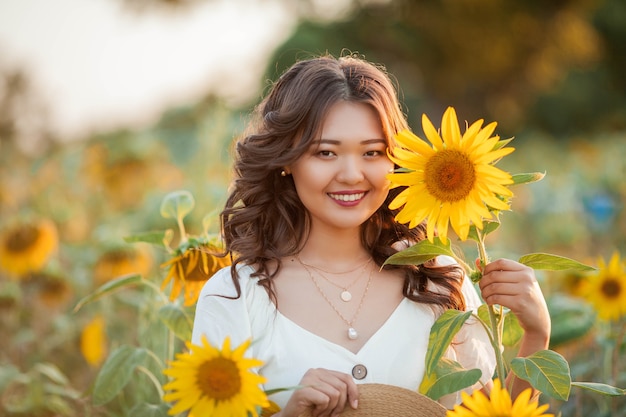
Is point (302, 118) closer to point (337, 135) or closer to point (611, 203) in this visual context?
point (337, 135)

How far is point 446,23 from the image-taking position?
1473cm

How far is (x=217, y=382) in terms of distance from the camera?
137 centimetres

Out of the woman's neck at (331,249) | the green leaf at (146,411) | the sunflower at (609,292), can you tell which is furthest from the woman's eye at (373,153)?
the sunflower at (609,292)

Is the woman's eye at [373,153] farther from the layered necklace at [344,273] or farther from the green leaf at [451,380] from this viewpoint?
the green leaf at [451,380]

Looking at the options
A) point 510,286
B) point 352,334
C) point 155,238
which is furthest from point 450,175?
point 155,238

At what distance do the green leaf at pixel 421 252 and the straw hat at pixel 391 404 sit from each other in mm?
252

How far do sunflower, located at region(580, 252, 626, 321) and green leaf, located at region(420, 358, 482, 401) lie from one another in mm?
975

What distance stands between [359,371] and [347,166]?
431 mm

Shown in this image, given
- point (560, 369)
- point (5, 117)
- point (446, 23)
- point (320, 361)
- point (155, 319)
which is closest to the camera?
point (560, 369)

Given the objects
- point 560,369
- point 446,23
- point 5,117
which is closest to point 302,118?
point 560,369

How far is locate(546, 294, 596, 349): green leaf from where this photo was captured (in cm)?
250

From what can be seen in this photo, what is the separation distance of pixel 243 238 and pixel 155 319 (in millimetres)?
554

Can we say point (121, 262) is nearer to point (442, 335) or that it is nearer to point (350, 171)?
point (350, 171)

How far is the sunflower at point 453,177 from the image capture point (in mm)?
1461
